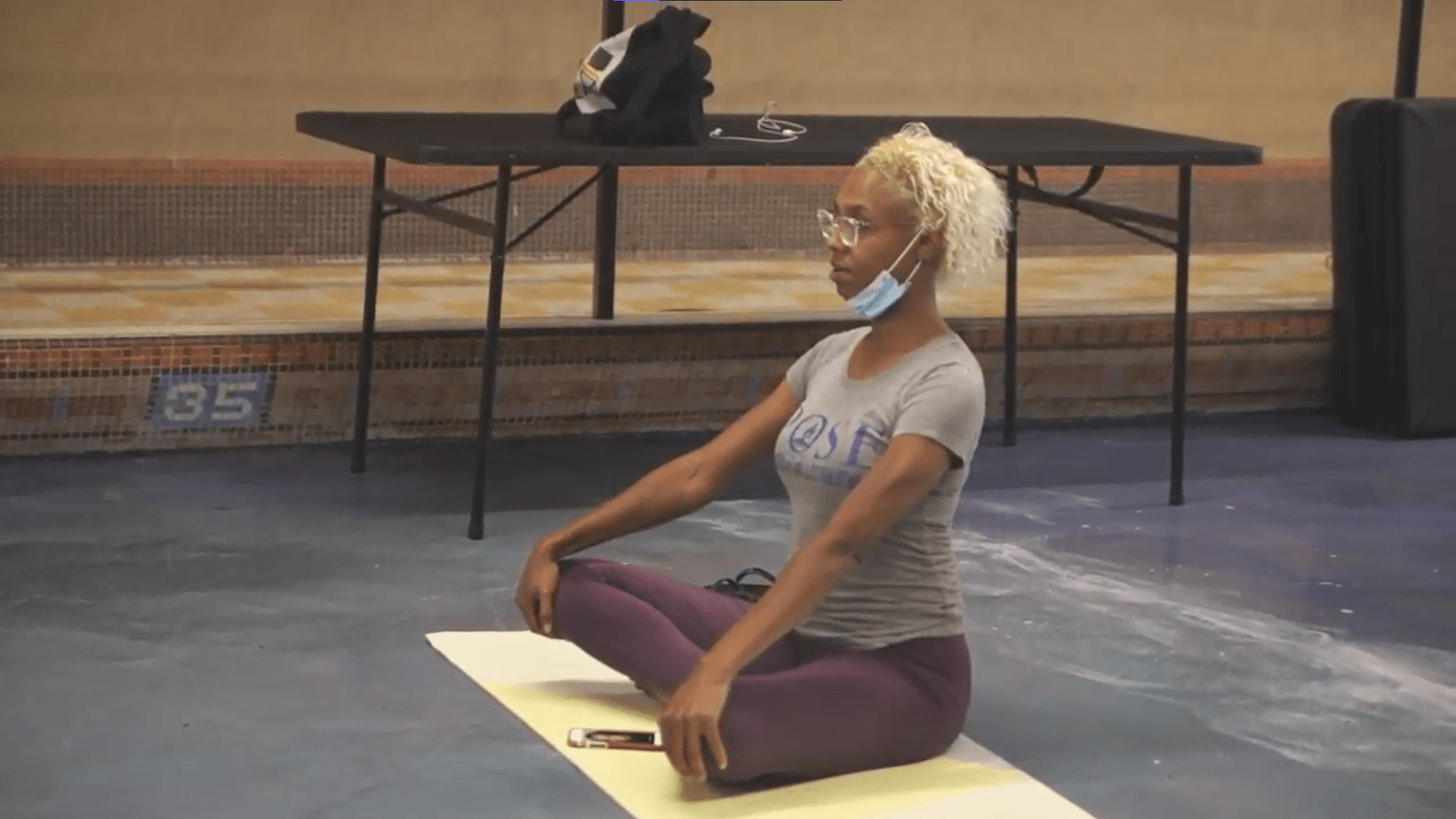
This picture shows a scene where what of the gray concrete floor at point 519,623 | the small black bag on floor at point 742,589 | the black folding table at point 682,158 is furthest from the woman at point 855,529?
the black folding table at point 682,158

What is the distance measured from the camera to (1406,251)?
7082 millimetres

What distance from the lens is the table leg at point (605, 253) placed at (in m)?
6.68

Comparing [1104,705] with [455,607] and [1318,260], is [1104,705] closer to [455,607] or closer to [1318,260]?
[455,607]

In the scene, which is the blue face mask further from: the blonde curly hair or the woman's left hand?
the woman's left hand

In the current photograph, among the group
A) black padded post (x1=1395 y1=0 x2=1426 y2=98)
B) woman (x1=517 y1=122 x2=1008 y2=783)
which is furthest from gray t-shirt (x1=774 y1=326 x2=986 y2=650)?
black padded post (x1=1395 y1=0 x2=1426 y2=98)

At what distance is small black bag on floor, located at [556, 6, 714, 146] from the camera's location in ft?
17.7

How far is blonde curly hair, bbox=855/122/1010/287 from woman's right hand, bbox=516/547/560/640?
0.83 m

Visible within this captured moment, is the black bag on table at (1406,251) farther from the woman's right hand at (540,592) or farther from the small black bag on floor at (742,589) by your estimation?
Result: the woman's right hand at (540,592)

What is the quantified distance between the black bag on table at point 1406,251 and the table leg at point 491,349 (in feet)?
10.3

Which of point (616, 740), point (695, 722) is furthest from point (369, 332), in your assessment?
point (695, 722)

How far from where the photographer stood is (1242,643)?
4.76 metres

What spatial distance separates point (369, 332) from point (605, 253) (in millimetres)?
934

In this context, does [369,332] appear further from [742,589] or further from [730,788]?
[730,788]

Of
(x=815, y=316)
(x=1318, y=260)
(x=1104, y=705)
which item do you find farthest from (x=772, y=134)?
(x=1318, y=260)
